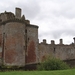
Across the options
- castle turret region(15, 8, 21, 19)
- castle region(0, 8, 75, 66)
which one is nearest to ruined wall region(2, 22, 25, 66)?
castle region(0, 8, 75, 66)

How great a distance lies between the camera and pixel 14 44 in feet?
103

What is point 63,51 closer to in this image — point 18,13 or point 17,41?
point 18,13

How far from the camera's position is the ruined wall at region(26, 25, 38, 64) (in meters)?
34.2

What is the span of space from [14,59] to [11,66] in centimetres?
115

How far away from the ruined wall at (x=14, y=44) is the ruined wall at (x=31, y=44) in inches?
84.9

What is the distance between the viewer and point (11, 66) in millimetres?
30250

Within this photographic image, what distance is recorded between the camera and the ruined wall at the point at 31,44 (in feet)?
112

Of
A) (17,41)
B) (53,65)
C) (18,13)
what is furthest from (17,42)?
(53,65)

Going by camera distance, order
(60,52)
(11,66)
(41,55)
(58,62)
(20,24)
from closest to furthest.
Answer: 1. (58,62)
2. (11,66)
3. (20,24)
4. (41,55)
5. (60,52)

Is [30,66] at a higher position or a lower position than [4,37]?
lower

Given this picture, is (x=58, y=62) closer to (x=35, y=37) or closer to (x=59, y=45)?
(x=35, y=37)

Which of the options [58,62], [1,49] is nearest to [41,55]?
[1,49]

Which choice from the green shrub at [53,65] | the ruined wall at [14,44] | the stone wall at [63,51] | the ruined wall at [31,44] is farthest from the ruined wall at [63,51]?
the green shrub at [53,65]

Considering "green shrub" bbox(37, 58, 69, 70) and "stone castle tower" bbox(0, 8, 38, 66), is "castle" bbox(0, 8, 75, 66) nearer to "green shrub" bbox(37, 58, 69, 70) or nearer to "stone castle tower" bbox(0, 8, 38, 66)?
"stone castle tower" bbox(0, 8, 38, 66)
